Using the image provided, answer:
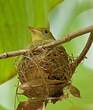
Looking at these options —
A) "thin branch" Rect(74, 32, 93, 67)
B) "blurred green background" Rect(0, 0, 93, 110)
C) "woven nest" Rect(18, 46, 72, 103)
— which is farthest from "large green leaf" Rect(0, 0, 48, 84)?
"thin branch" Rect(74, 32, 93, 67)

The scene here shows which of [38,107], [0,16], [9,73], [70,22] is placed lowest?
[38,107]

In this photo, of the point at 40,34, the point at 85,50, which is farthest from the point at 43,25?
the point at 85,50

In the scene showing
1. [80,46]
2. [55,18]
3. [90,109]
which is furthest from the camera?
[55,18]

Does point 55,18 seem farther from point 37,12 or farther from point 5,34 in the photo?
point 5,34

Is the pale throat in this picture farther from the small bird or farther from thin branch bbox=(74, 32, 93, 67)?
thin branch bbox=(74, 32, 93, 67)

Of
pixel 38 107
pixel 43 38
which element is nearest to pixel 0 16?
pixel 43 38

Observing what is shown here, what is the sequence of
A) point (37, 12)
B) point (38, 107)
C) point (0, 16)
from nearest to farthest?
point (38, 107) < point (0, 16) < point (37, 12)
